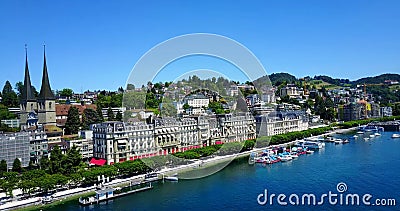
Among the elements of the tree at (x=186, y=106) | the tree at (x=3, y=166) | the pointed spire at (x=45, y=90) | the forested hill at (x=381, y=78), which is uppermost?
the forested hill at (x=381, y=78)

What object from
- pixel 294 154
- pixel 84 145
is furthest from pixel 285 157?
pixel 84 145

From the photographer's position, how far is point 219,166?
1190 centimetres

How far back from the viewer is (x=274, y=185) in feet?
31.5

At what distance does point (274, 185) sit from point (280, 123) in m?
9.42

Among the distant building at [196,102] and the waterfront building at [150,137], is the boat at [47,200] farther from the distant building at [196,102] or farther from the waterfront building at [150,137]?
the distant building at [196,102]

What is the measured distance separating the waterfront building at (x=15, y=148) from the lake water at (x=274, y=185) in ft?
11.4

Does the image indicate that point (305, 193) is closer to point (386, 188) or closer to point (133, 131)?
point (386, 188)

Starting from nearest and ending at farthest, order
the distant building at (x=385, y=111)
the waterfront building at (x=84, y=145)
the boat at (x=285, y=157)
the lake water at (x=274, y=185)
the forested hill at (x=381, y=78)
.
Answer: the lake water at (x=274, y=185) → the waterfront building at (x=84, y=145) → the boat at (x=285, y=157) → the distant building at (x=385, y=111) → the forested hill at (x=381, y=78)

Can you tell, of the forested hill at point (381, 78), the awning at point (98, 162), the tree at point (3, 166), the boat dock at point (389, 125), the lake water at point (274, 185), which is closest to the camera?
the lake water at point (274, 185)

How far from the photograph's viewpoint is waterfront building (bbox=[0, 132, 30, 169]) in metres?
10.6

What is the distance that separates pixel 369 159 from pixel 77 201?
9.49 meters

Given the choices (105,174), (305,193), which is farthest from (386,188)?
(105,174)

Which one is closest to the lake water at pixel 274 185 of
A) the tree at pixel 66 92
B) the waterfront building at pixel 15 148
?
the waterfront building at pixel 15 148

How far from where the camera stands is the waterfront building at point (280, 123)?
56.4ft
